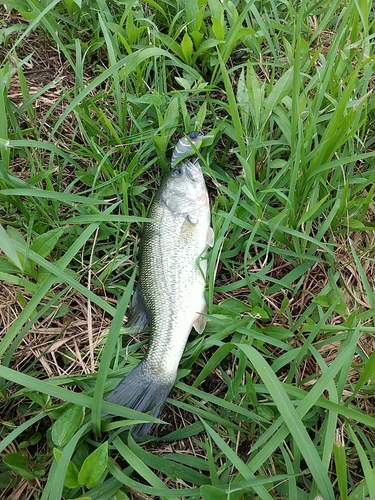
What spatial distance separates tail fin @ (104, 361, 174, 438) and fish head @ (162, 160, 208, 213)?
994 mm

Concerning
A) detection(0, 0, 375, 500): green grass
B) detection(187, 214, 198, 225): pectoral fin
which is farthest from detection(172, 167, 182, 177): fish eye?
detection(187, 214, 198, 225): pectoral fin

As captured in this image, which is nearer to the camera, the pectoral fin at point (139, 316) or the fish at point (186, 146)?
the pectoral fin at point (139, 316)

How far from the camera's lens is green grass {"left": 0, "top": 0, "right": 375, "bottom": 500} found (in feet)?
6.14

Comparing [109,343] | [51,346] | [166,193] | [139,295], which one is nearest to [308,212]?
[166,193]

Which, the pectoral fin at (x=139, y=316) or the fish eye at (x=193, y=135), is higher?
the fish eye at (x=193, y=135)

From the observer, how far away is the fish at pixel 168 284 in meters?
2.08

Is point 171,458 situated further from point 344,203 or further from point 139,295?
point 344,203

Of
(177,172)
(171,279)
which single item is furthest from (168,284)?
(177,172)

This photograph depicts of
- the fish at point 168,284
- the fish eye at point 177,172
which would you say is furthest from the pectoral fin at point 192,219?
the fish eye at point 177,172

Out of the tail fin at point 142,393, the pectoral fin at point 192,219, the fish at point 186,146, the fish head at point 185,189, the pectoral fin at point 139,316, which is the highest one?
the fish at point 186,146

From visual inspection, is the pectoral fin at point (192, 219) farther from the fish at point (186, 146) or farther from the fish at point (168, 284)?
the fish at point (186, 146)

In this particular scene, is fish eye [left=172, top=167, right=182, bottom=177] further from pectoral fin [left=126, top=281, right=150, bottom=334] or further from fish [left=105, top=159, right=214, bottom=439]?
pectoral fin [left=126, top=281, right=150, bottom=334]

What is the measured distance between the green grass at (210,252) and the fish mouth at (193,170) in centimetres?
10

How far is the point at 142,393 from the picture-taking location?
2.06 metres
